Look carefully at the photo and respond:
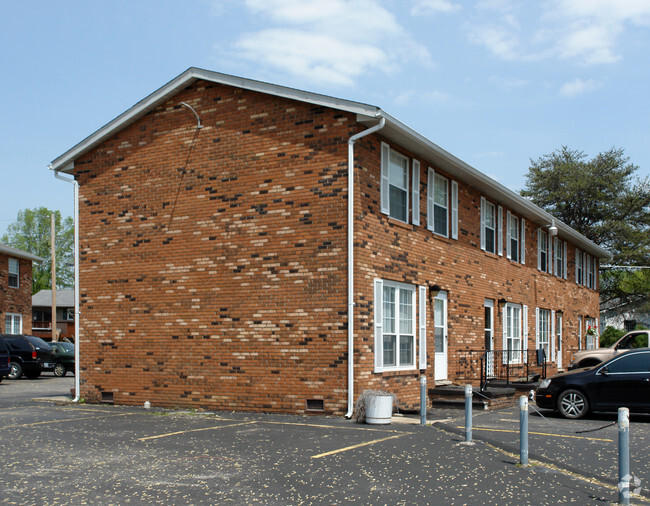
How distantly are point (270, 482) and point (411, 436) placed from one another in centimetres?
420

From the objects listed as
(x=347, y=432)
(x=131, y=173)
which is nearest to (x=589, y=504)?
(x=347, y=432)

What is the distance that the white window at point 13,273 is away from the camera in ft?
125

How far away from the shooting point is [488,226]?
21594 mm

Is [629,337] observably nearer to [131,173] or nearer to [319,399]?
[319,399]

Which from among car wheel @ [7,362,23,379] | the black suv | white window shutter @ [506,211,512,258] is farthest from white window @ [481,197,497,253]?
car wheel @ [7,362,23,379]

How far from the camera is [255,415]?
14406 millimetres

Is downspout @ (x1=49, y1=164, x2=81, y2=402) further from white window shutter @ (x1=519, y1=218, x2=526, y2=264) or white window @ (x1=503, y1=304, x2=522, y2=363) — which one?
white window shutter @ (x1=519, y1=218, x2=526, y2=264)

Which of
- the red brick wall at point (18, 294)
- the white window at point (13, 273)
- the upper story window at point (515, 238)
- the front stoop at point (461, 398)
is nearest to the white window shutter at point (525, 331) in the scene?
the upper story window at point (515, 238)

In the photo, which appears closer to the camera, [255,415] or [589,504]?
[589,504]

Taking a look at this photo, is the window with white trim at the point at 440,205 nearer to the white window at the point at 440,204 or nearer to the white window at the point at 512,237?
the white window at the point at 440,204

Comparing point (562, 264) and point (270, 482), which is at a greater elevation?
point (562, 264)

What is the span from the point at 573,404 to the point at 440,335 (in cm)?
400

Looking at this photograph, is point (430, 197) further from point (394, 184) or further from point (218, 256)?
point (218, 256)

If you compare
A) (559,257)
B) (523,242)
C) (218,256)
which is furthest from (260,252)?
(559,257)
